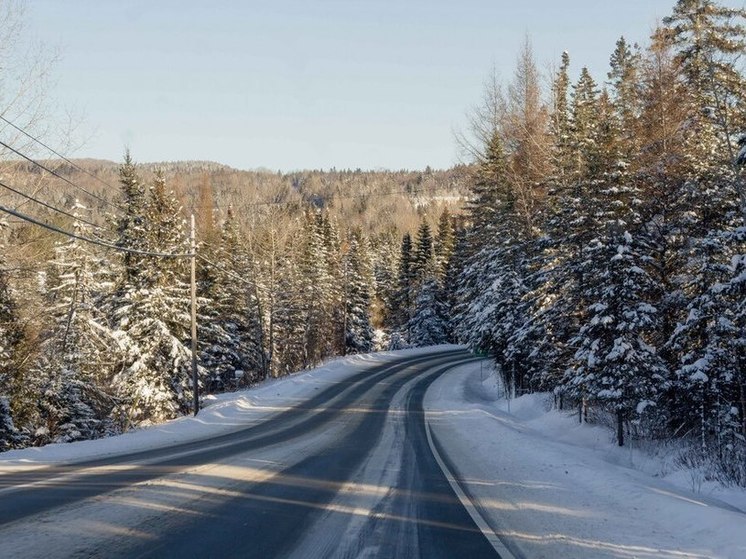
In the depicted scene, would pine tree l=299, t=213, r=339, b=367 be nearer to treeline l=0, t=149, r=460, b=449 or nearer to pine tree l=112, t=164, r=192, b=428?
treeline l=0, t=149, r=460, b=449

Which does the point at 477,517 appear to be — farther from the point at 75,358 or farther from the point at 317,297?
the point at 317,297

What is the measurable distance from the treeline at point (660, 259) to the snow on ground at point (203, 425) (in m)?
10.9

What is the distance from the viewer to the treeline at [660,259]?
14812 mm

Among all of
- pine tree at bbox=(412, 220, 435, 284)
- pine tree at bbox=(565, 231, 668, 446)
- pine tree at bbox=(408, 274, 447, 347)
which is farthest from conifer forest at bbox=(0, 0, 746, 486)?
pine tree at bbox=(412, 220, 435, 284)

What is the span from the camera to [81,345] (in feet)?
88.8

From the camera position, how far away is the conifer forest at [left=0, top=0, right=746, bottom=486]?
15.8m

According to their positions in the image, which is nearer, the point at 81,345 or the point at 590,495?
the point at 590,495

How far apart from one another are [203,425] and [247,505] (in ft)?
39.1

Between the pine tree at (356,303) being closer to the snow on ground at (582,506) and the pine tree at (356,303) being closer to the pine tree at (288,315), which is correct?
the pine tree at (288,315)

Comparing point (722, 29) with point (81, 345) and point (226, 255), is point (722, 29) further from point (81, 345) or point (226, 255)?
point (226, 255)

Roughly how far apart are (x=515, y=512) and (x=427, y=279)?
182ft

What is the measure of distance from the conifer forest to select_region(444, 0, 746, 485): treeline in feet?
0.23

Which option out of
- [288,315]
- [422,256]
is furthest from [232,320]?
[422,256]

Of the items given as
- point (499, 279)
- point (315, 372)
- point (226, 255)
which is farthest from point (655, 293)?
point (226, 255)
